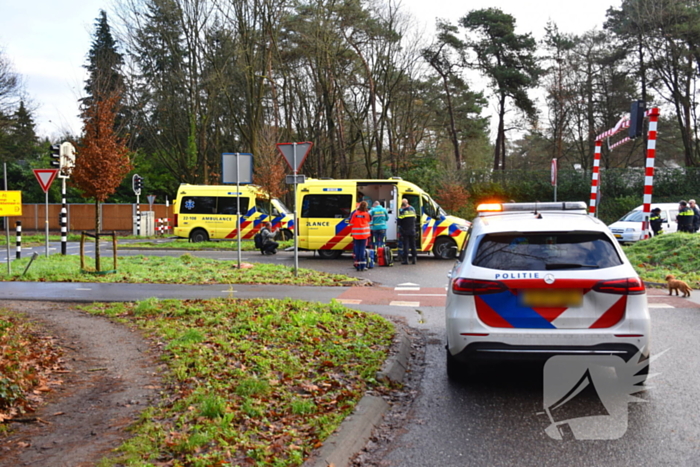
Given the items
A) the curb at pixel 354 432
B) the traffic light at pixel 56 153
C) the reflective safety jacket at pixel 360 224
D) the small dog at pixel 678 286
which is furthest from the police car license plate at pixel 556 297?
the traffic light at pixel 56 153

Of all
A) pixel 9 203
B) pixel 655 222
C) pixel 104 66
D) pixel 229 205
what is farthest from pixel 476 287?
pixel 104 66

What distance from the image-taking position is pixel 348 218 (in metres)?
19.4

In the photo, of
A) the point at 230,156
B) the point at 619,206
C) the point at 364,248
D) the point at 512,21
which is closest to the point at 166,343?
the point at 230,156

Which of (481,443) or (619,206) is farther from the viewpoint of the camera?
(619,206)

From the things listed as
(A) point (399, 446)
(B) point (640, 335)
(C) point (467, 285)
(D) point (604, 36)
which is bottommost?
(A) point (399, 446)

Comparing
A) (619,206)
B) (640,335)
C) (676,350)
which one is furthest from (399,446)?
(619,206)

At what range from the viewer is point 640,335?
521cm

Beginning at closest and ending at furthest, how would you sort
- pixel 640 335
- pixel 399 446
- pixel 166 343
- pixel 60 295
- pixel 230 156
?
pixel 399 446 → pixel 640 335 → pixel 166 343 → pixel 60 295 → pixel 230 156

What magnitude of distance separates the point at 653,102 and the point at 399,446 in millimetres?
41193

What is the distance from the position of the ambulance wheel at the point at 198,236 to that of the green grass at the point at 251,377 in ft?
60.2

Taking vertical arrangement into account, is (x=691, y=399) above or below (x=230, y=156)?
below

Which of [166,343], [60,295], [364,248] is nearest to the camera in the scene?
[166,343]

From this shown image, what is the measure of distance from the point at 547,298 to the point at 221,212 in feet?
76.5

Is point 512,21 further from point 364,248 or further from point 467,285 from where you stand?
point 467,285
